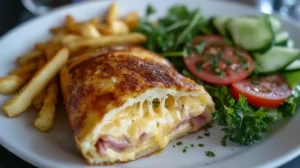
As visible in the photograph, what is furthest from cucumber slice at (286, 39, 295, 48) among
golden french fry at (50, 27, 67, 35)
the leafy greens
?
golden french fry at (50, 27, 67, 35)

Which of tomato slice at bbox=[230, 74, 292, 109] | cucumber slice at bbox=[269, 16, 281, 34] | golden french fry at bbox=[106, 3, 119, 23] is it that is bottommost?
golden french fry at bbox=[106, 3, 119, 23]

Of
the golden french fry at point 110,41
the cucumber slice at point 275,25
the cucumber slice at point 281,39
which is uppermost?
the cucumber slice at point 275,25

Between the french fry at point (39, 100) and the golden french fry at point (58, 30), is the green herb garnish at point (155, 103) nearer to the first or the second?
the french fry at point (39, 100)

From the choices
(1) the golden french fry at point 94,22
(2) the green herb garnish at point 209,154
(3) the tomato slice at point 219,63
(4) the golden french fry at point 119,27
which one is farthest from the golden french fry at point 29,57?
(2) the green herb garnish at point 209,154

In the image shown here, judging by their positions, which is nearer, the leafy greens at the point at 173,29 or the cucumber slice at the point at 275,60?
Result: the cucumber slice at the point at 275,60

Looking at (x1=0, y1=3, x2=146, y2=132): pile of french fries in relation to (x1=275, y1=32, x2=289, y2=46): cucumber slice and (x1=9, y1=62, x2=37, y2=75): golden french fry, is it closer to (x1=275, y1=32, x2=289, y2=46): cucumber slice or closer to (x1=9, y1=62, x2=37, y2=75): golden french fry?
(x1=9, y1=62, x2=37, y2=75): golden french fry

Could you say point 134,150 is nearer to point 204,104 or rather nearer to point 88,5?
point 204,104

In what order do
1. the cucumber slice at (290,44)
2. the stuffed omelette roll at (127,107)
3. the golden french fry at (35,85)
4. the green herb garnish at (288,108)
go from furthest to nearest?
the cucumber slice at (290,44), the green herb garnish at (288,108), the golden french fry at (35,85), the stuffed omelette roll at (127,107)
